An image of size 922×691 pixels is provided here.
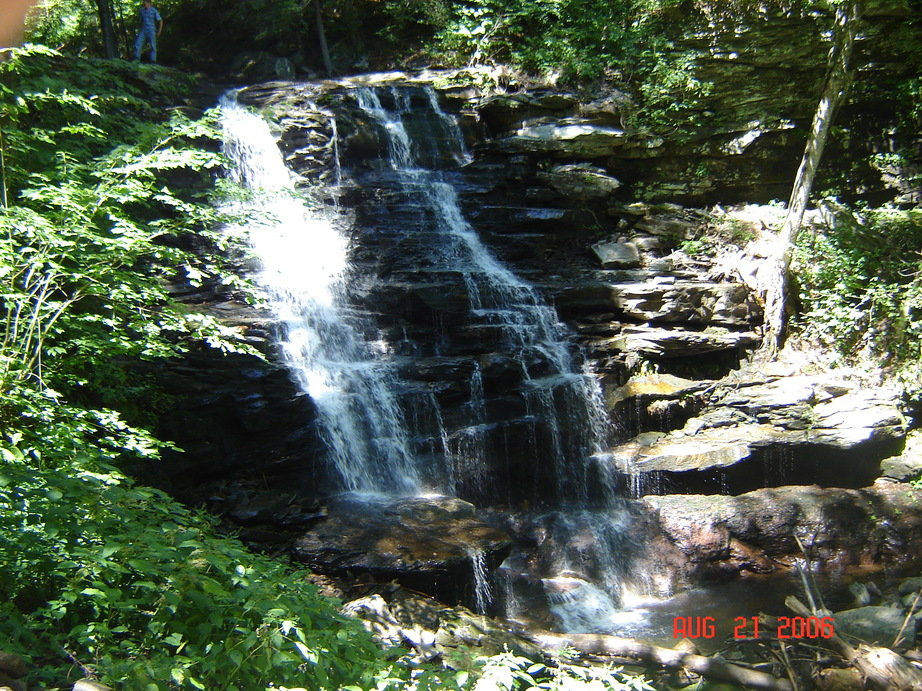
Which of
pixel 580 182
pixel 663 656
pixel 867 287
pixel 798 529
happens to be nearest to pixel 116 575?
pixel 663 656

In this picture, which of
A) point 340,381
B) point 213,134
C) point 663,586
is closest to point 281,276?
point 340,381

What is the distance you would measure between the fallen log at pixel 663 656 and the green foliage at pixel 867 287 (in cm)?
548

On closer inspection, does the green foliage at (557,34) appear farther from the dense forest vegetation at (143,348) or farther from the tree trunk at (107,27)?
the tree trunk at (107,27)

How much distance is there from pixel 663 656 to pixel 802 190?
792cm

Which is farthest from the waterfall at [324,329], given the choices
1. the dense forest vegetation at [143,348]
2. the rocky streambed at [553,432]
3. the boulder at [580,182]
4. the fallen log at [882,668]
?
the fallen log at [882,668]

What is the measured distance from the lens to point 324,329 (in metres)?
9.64

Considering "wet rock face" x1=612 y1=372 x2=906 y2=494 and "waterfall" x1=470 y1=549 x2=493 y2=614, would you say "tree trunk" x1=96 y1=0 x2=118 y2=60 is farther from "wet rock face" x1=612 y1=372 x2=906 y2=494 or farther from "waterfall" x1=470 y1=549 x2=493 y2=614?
"wet rock face" x1=612 y1=372 x2=906 y2=494

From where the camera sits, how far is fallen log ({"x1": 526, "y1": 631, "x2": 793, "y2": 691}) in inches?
175

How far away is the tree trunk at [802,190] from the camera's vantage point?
988 cm

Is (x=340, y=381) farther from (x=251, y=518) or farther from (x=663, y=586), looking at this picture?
Answer: (x=663, y=586)

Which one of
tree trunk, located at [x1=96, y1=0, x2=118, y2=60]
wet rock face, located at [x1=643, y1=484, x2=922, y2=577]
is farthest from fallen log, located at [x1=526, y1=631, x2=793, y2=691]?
tree trunk, located at [x1=96, y1=0, x2=118, y2=60]

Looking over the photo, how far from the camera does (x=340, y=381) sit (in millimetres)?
8836
